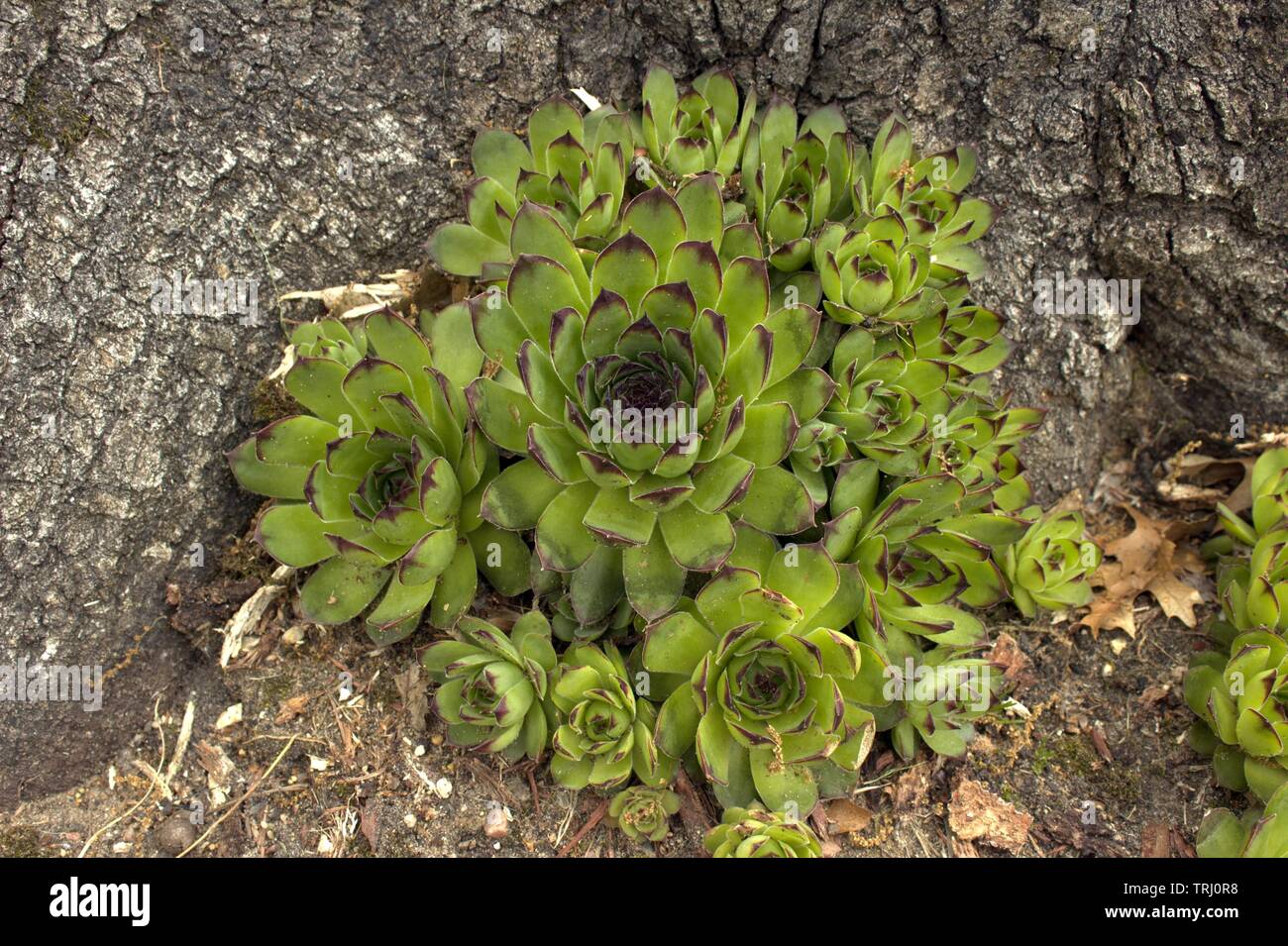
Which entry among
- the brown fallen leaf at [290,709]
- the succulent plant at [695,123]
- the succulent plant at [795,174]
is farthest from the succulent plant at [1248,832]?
the brown fallen leaf at [290,709]

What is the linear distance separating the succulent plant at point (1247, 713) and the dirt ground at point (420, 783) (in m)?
0.09

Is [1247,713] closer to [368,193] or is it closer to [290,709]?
[290,709]

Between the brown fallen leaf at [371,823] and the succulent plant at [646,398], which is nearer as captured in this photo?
the succulent plant at [646,398]

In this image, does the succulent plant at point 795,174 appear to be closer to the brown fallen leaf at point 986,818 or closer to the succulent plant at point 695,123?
the succulent plant at point 695,123

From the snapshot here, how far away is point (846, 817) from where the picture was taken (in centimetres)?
285

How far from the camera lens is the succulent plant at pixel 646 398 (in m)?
2.51


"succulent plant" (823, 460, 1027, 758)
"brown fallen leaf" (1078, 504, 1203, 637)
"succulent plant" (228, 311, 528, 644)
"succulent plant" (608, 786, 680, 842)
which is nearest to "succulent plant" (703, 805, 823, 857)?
"succulent plant" (608, 786, 680, 842)

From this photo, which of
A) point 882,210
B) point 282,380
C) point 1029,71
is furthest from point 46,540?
point 1029,71

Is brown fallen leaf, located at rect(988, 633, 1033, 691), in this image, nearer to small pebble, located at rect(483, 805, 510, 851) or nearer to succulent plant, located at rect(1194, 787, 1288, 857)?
succulent plant, located at rect(1194, 787, 1288, 857)

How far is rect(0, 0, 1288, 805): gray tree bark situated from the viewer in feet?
8.97

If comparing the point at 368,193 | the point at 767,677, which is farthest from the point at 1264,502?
the point at 368,193

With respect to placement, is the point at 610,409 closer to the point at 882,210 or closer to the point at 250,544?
the point at 882,210

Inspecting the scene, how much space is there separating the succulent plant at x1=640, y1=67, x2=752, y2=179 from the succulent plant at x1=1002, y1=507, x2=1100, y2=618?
1654 millimetres
